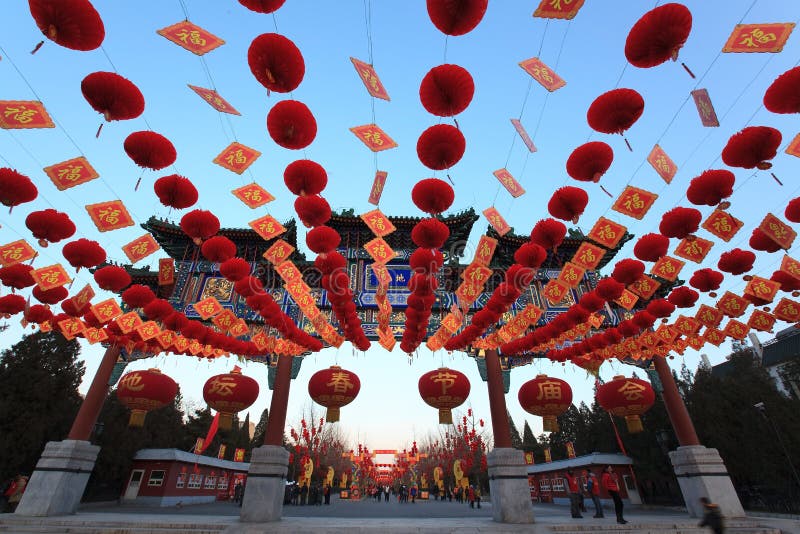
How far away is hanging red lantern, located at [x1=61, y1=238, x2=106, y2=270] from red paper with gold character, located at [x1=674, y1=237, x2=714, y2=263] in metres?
10.1

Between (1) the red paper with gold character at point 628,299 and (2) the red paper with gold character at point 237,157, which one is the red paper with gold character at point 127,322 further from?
(1) the red paper with gold character at point 628,299

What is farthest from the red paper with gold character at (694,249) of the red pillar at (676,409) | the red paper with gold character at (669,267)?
the red pillar at (676,409)

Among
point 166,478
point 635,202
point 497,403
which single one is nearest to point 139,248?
point 635,202

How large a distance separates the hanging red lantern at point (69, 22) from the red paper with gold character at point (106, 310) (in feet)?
21.4

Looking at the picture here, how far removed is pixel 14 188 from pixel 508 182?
23.9 feet

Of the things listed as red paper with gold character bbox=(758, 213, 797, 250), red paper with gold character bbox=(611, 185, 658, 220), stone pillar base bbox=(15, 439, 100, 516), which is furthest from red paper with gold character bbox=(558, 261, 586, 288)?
stone pillar base bbox=(15, 439, 100, 516)

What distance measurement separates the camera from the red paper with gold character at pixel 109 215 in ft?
18.6

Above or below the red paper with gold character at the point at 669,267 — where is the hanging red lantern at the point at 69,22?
below

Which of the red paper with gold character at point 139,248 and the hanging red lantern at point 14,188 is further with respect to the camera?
the red paper with gold character at point 139,248

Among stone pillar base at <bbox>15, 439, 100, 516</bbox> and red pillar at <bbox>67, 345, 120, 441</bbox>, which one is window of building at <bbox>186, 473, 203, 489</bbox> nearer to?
red pillar at <bbox>67, 345, 120, 441</bbox>

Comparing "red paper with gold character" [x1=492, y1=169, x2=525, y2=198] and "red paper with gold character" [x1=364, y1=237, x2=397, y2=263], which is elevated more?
"red paper with gold character" [x1=492, y1=169, x2=525, y2=198]

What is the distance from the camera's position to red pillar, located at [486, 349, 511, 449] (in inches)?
380

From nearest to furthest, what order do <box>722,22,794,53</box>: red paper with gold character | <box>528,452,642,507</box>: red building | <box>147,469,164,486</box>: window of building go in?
<box>722,22,794,53</box>: red paper with gold character, <box>147,469,164,486</box>: window of building, <box>528,452,642,507</box>: red building

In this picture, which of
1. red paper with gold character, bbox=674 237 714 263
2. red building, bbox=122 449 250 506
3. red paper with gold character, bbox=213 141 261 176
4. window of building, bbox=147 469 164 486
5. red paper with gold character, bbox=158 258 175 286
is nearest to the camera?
red paper with gold character, bbox=213 141 261 176
